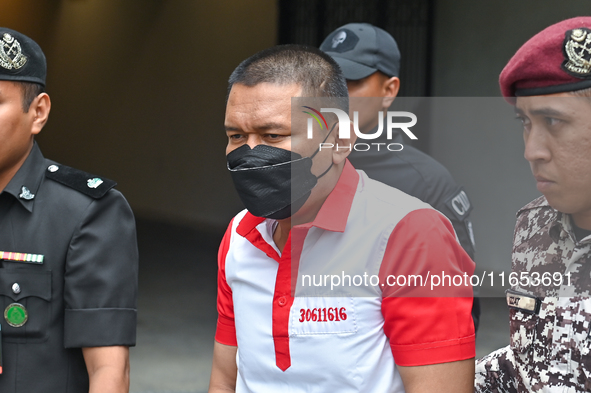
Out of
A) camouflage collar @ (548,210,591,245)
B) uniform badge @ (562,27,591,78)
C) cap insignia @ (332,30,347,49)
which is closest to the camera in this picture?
uniform badge @ (562,27,591,78)

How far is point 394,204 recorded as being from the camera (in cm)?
146

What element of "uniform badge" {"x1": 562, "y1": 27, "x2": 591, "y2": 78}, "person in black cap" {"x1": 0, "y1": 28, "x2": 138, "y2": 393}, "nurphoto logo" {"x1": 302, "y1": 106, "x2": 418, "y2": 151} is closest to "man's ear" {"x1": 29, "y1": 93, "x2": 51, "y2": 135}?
"person in black cap" {"x1": 0, "y1": 28, "x2": 138, "y2": 393}

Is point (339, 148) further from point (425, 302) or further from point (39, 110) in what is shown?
point (39, 110)

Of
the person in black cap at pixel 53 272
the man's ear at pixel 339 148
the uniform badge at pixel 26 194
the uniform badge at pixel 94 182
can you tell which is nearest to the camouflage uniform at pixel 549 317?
the man's ear at pixel 339 148

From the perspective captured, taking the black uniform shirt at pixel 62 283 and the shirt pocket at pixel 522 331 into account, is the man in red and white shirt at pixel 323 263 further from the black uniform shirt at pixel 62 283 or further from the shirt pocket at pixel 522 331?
the black uniform shirt at pixel 62 283

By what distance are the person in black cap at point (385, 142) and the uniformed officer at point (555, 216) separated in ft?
2.43

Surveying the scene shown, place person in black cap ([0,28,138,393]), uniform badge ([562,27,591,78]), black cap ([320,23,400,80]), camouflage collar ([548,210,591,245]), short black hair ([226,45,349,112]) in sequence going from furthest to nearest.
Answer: black cap ([320,23,400,80]) → person in black cap ([0,28,138,393]) → short black hair ([226,45,349,112]) → camouflage collar ([548,210,591,245]) → uniform badge ([562,27,591,78])

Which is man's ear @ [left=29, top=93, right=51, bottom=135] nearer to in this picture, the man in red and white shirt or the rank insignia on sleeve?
the man in red and white shirt

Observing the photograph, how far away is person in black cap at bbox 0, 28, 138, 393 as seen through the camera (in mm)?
1650

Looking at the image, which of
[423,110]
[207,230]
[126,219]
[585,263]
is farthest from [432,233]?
[207,230]

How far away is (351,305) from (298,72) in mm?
515

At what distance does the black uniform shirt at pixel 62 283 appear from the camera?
5.42ft

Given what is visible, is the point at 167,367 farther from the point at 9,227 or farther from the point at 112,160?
the point at 112,160

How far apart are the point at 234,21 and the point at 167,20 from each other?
1.08 metres
